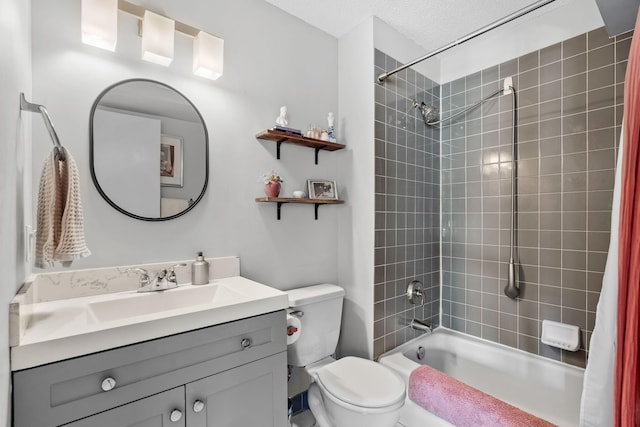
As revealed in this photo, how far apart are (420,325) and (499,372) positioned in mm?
575

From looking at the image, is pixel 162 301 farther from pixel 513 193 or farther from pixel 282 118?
pixel 513 193

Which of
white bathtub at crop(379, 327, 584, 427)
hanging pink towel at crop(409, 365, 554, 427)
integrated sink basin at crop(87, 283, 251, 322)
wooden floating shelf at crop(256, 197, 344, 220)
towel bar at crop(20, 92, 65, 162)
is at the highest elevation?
towel bar at crop(20, 92, 65, 162)

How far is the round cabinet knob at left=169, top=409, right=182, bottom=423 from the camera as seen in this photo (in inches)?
39.2

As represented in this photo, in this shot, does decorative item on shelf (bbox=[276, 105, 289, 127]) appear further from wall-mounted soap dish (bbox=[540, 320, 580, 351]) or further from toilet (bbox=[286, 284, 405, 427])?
wall-mounted soap dish (bbox=[540, 320, 580, 351])

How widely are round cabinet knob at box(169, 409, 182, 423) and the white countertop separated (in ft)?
0.87

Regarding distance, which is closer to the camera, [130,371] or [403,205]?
[130,371]

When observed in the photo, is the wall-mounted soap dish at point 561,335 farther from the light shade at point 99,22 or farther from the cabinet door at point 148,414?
the light shade at point 99,22

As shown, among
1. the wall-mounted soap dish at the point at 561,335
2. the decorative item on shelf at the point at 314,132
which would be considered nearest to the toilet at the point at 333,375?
the decorative item on shelf at the point at 314,132

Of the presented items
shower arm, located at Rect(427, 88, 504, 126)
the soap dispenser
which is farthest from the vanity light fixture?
shower arm, located at Rect(427, 88, 504, 126)

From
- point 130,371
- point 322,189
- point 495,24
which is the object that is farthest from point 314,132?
point 130,371

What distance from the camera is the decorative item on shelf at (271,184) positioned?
1740mm

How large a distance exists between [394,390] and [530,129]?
1.84 metres

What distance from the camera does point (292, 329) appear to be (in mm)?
1536

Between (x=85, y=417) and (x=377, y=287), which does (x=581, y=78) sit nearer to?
(x=377, y=287)
